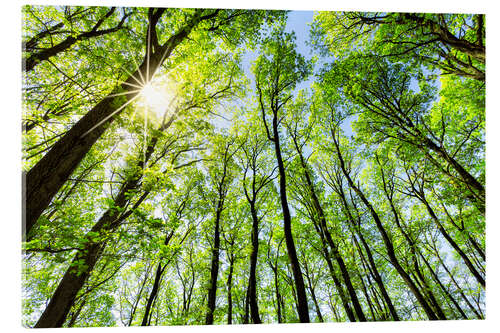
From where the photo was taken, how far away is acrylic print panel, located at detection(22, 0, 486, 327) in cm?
248

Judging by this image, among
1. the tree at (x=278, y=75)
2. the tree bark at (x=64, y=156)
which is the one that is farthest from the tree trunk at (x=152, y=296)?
the tree bark at (x=64, y=156)

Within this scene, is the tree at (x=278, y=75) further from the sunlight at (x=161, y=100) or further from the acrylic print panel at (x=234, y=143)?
the sunlight at (x=161, y=100)

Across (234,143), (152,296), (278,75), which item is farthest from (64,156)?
(152,296)

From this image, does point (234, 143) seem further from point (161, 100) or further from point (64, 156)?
point (64, 156)

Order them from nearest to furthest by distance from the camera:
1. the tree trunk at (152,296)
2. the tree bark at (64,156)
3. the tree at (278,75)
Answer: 1. the tree bark at (64,156)
2. the tree at (278,75)
3. the tree trunk at (152,296)

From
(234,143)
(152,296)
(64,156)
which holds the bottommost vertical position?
(64,156)

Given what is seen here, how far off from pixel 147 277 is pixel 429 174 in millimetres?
12815

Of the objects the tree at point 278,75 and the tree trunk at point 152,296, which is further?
the tree trunk at point 152,296

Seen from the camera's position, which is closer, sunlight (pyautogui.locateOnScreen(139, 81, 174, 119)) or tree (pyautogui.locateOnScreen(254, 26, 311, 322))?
sunlight (pyautogui.locateOnScreen(139, 81, 174, 119))

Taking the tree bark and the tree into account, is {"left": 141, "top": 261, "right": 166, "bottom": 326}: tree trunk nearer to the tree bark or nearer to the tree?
the tree

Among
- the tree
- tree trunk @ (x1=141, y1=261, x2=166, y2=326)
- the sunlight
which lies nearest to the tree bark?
the sunlight

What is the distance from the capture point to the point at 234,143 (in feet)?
24.9

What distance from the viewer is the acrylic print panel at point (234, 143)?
8.14ft
